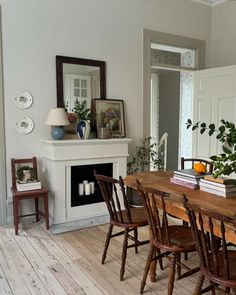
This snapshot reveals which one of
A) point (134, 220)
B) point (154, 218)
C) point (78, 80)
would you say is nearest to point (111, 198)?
point (134, 220)

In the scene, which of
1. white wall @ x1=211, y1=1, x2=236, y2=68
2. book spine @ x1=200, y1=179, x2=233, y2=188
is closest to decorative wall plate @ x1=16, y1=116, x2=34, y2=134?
book spine @ x1=200, y1=179, x2=233, y2=188

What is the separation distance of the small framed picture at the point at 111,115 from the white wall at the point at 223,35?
1.99 meters

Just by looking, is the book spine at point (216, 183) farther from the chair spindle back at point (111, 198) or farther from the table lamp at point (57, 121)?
the table lamp at point (57, 121)

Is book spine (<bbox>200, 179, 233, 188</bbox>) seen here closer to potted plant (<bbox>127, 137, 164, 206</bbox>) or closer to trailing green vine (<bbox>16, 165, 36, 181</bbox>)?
trailing green vine (<bbox>16, 165, 36, 181</bbox>)

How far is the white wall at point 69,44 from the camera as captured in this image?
11.8 ft

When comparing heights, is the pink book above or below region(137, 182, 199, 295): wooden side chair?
above

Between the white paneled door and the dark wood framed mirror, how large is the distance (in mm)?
1645

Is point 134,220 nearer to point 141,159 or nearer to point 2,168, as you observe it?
point 2,168

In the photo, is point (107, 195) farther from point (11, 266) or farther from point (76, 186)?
point (76, 186)

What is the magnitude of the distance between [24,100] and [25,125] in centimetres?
30

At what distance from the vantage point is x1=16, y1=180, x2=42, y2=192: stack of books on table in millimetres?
3420

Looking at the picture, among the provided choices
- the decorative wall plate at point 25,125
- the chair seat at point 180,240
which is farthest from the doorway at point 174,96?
the chair seat at point 180,240

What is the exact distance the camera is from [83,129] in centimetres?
377

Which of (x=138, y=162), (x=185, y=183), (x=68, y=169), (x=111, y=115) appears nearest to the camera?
(x=185, y=183)
